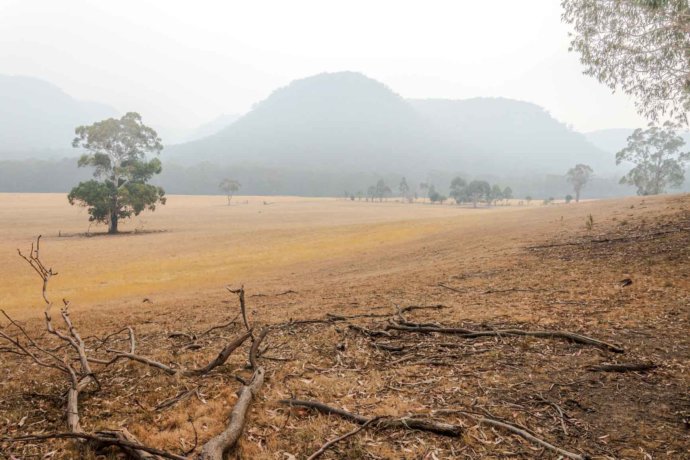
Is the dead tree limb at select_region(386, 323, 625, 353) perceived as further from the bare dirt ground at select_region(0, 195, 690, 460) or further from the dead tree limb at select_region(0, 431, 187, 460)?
the dead tree limb at select_region(0, 431, 187, 460)

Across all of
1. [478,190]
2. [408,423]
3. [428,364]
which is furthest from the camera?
[478,190]

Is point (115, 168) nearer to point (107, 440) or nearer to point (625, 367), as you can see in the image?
point (107, 440)

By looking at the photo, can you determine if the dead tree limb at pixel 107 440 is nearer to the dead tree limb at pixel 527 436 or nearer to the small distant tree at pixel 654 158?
the dead tree limb at pixel 527 436

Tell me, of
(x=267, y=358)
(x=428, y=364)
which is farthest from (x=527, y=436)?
(x=267, y=358)

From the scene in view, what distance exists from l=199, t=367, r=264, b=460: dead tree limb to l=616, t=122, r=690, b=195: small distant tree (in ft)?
292

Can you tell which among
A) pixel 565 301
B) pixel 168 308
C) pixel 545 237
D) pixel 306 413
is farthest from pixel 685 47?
pixel 168 308

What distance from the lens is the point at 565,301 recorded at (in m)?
9.94

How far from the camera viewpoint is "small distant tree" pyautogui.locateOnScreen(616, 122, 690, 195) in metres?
76.6

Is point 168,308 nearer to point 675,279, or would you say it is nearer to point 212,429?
point 212,429

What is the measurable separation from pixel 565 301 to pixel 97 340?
11.4m

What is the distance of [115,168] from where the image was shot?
160 feet

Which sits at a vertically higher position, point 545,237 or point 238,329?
point 545,237

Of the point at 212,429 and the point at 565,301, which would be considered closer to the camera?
the point at 212,429

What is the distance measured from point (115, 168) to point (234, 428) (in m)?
52.4
